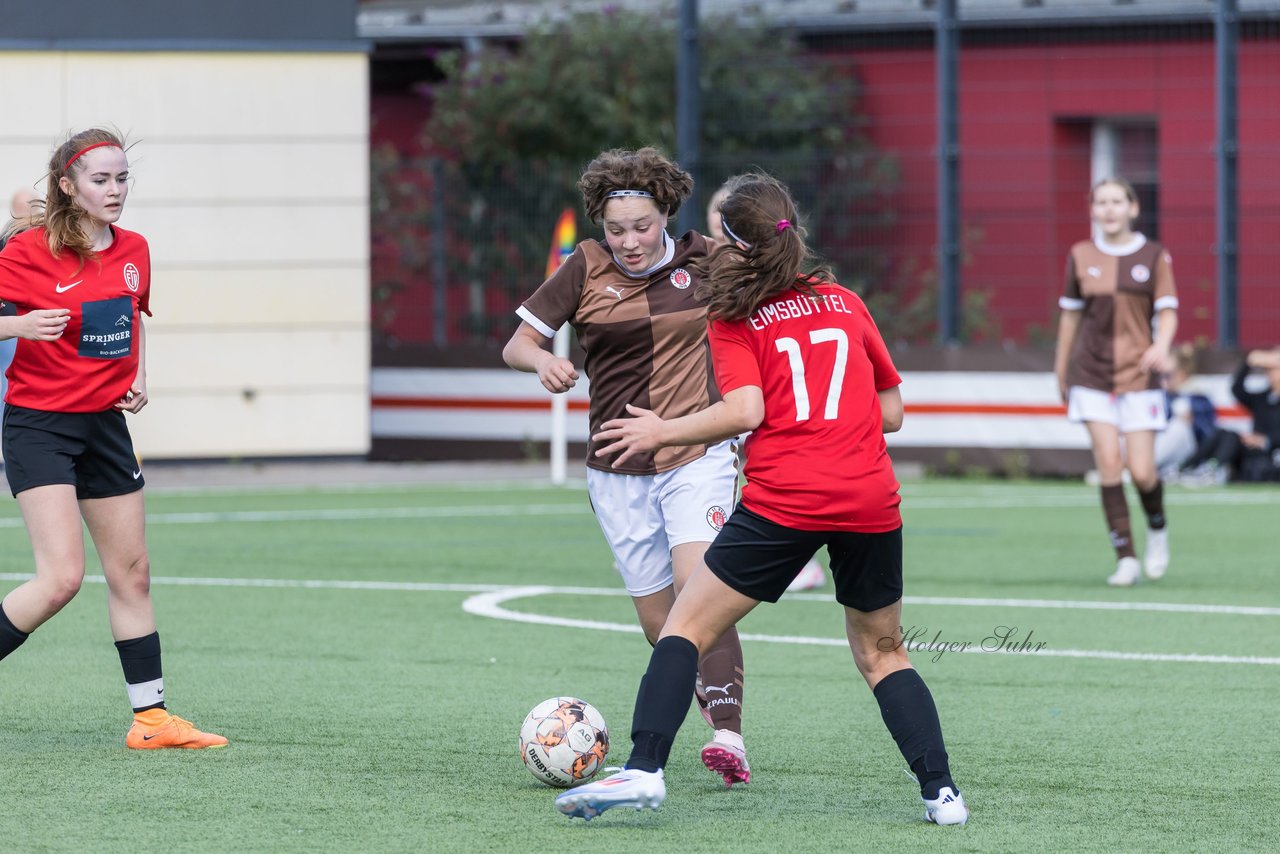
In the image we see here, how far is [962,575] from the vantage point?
11.3 m

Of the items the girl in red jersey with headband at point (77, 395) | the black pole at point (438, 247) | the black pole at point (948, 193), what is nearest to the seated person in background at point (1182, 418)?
the black pole at point (948, 193)

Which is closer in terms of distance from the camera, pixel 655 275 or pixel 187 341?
pixel 655 275

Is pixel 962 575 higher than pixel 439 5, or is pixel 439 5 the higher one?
pixel 439 5

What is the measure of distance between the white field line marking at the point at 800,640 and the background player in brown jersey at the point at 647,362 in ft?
8.55

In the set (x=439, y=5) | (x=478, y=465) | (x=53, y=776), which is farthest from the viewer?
(x=439, y=5)

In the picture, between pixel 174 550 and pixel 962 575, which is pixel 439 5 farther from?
pixel 962 575

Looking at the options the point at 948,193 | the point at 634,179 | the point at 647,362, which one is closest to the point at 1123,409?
the point at 647,362

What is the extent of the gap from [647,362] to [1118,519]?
5396mm

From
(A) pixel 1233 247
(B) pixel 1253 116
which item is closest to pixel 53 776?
(A) pixel 1233 247

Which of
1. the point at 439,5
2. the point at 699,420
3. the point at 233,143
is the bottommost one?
the point at 699,420

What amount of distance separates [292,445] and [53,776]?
12715 mm

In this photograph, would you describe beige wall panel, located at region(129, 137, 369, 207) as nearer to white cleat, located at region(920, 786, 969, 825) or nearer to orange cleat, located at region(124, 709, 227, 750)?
orange cleat, located at region(124, 709, 227, 750)

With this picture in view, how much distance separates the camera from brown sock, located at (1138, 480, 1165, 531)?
11.0m

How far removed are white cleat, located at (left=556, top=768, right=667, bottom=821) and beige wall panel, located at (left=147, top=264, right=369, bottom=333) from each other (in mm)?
13687
